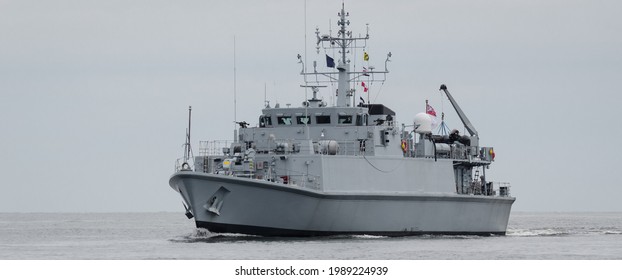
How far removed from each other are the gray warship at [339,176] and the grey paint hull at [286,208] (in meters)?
0.03

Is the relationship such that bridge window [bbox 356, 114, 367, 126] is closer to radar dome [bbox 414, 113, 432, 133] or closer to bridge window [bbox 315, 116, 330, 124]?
bridge window [bbox 315, 116, 330, 124]

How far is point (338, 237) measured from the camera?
45.8m

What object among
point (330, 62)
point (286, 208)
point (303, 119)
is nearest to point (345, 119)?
point (303, 119)

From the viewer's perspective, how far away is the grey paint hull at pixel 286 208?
43.9 m

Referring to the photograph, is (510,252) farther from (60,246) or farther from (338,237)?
(60,246)

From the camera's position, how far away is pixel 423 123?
5166cm

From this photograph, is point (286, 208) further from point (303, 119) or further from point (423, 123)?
point (423, 123)

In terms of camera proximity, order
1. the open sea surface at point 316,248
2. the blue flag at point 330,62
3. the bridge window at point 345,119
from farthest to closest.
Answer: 1. the blue flag at point 330,62
2. the bridge window at point 345,119
3. the open sea surface at point 316,248

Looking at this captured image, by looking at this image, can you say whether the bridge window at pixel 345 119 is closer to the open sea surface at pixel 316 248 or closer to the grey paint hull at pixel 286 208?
the grey paint hull at pixel 286 208

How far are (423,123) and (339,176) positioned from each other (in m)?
6.88

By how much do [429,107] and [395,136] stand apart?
4216 millimetres

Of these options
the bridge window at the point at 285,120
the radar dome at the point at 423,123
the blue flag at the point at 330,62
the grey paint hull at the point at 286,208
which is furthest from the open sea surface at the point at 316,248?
the blue flag at the point at 330,62
